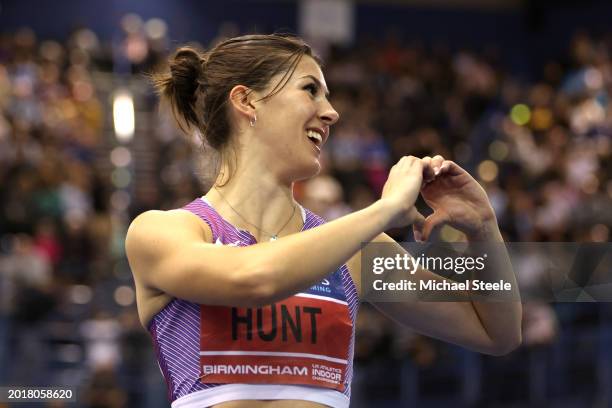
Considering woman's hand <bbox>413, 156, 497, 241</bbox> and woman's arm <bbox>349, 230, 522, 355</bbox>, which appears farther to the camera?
woman's arm <bbox>349, 230, 522, 355</bbox>

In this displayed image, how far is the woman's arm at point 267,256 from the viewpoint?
2.37 m

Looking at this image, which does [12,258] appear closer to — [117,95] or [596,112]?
[117,95]

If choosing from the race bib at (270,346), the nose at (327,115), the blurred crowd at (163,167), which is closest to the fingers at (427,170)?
the nose at (327,115)

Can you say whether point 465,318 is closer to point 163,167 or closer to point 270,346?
point 270,346

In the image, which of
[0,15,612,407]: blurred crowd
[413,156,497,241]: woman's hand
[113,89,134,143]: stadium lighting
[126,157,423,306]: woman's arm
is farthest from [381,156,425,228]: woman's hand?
[113,89,134,143]: stadium lighting

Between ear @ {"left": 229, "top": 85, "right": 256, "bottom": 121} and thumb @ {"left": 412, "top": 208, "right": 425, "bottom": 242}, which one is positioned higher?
ear @ {"left": 229, "top": 85, "right": 256, "bottom": 121}

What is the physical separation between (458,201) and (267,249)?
668 mm

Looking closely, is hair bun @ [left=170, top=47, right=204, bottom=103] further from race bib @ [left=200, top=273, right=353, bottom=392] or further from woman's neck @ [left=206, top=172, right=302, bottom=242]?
race bib @ [left=200, top=273, right=353, bottom=392]

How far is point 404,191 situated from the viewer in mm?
2500

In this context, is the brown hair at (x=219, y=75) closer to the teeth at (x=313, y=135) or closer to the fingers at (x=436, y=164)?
the teeth at (x=313, y=135)

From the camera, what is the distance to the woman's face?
9.37 feet

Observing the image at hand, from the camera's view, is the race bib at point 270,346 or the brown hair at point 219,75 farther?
the brown hair at point 219,75

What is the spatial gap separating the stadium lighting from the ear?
1129 centimetres

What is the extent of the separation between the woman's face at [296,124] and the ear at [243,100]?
2 centimetres
